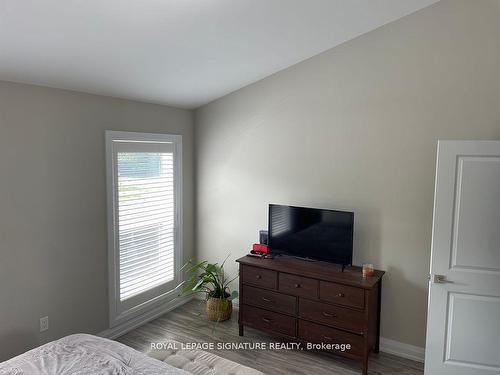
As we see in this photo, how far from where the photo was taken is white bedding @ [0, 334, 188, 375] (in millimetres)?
2008

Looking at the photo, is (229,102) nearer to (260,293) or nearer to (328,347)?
(260,293)

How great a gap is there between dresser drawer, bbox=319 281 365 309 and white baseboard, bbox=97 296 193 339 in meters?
1.85

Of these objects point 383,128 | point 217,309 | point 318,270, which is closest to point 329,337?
point 318,270

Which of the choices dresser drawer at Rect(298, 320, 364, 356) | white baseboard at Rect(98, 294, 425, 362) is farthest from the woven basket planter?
dresser drawer at Rect(298, 320, 364, 356)

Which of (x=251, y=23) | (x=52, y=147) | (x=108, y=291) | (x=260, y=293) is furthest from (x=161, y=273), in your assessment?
(x=251, y=23)

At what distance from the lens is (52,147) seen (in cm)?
300

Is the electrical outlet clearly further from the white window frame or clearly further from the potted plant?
the potted plant

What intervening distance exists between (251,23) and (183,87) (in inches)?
45.6

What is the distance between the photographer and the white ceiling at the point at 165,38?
2133mm

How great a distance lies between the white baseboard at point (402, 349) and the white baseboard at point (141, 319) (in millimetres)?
2210

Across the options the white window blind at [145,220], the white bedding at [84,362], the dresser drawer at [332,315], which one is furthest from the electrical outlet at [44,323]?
the dresser drawer at [332,315]

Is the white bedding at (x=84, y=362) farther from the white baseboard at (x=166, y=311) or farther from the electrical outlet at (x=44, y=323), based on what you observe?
the white baseboard at (x=166, y=311)

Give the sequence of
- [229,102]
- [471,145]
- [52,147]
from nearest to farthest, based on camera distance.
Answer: [471,145] < [52,147] < [229,102]

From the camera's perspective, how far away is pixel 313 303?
3.25 m
